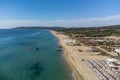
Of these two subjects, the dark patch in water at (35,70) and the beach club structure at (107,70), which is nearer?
the beach club structure at (107,70)

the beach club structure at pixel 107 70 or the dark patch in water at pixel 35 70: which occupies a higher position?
the beach club structure at pixel 107 70

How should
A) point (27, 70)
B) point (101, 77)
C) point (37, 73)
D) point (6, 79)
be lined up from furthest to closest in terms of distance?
point (27, 70) → point (37, 73) → point (6, 79) → point (101, 77)

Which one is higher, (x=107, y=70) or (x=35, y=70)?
(x=107, y=70)

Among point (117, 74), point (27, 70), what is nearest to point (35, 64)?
point (27, 70)

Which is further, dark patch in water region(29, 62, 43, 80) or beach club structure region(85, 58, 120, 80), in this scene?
dark patch in water region(29, 62, 43, 80)

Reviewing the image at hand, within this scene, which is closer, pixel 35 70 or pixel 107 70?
pixel 107 70

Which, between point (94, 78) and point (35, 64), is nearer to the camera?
point (94, 78)

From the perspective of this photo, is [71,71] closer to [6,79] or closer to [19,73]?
[19,73]

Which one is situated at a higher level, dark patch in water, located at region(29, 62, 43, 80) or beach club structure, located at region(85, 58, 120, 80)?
beach club structure, located at region(85, 58, 120, 80)
